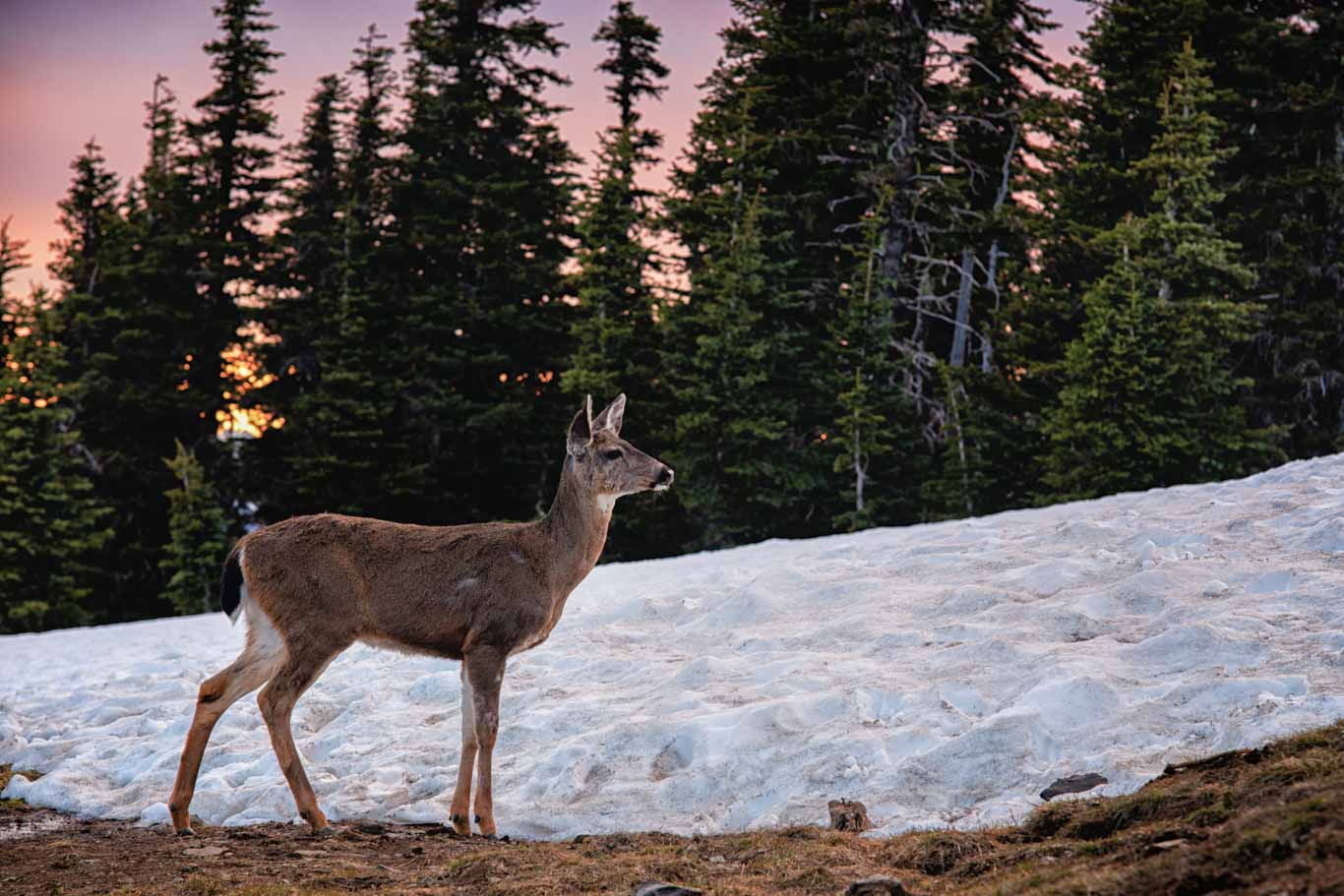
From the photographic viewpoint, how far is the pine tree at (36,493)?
3559cm

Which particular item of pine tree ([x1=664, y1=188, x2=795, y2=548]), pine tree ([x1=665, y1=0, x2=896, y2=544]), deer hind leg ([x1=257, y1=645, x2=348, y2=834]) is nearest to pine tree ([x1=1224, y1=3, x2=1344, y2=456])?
pine tree ([x1=665, y1=0, x2=896, y2=544])

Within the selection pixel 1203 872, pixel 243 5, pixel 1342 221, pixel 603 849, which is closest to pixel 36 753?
pixel 603 849

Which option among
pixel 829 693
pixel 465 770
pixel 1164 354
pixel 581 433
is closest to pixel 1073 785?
pixel 829 693

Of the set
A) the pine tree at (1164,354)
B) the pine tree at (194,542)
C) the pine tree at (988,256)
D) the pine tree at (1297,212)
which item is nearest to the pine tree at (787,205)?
the pine tree at (988,256)

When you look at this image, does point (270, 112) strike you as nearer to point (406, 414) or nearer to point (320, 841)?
point (406, 414)

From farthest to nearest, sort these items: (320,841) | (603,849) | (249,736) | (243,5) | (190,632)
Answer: (243,5) → (190,632) → (249,736) → (320,841) → (603,849)

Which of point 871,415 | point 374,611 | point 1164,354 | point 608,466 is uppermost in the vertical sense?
point 1164,354

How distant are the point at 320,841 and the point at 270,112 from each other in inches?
1583

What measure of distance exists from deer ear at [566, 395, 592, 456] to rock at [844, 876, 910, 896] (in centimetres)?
462

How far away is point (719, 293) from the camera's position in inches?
1356

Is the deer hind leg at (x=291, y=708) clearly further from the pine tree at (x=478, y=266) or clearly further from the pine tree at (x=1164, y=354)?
the pine tree at (x=478, y=266)

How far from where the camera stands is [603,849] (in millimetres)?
7637

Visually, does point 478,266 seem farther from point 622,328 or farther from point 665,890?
point 665,890

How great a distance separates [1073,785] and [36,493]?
3589cm
